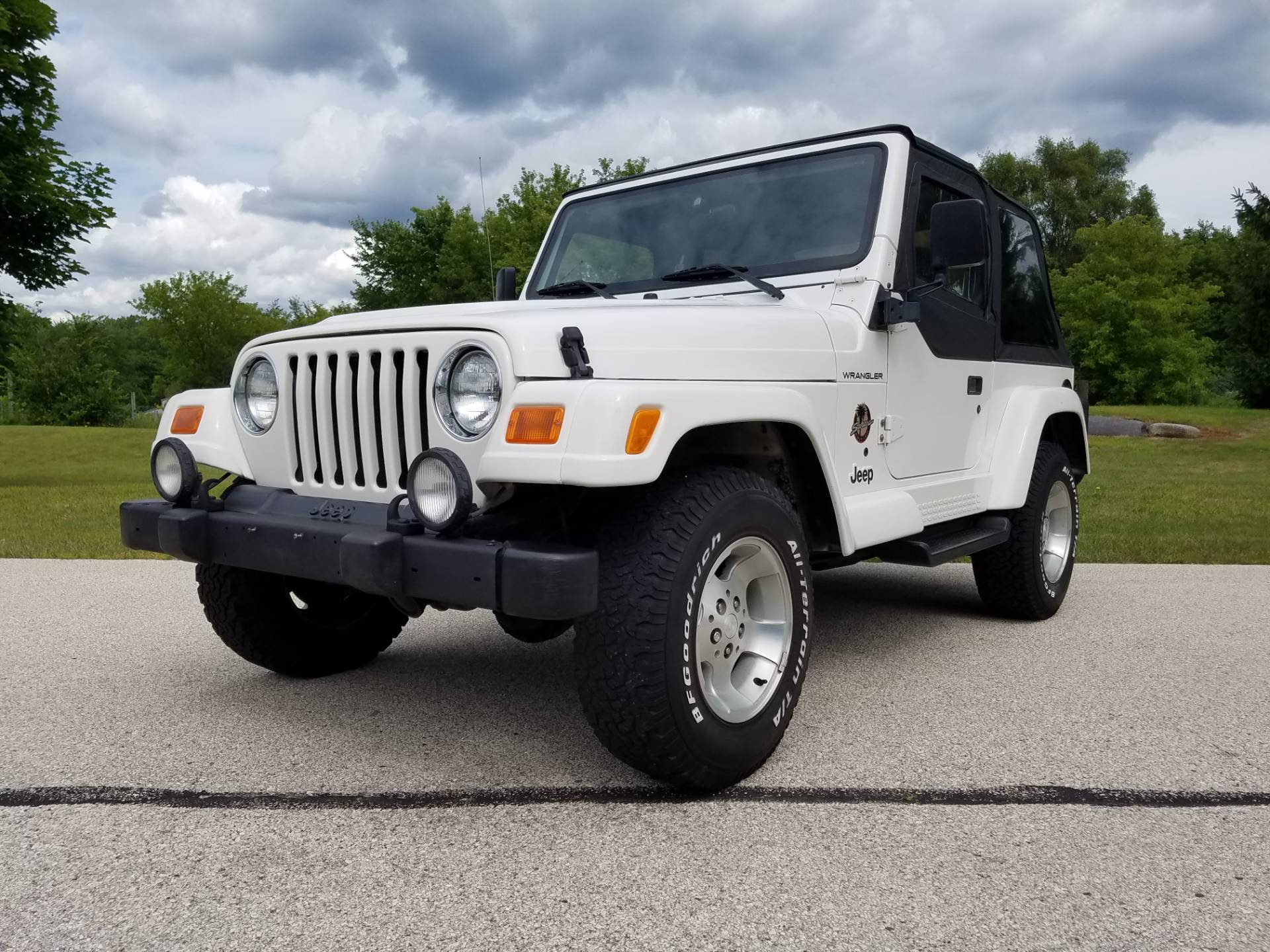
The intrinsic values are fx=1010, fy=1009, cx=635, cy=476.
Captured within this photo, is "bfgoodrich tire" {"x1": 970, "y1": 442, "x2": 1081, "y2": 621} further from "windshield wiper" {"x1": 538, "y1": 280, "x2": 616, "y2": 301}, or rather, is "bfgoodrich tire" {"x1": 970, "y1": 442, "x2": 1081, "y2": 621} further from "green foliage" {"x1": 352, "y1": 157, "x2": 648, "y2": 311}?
"green foliage" {"x1": 352, "y1": 157, "x2": 648, "y2": 311}

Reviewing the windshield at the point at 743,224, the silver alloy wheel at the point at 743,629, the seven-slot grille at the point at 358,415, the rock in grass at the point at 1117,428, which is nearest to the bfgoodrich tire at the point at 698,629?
the silver alloy wheel at the point at 743,629

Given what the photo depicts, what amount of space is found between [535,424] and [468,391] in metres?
0.34

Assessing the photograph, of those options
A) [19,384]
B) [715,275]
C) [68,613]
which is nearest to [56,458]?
[68,613]

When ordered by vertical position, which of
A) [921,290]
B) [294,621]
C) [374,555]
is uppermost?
[921,290]

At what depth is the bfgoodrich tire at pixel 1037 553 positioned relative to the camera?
5125 mm

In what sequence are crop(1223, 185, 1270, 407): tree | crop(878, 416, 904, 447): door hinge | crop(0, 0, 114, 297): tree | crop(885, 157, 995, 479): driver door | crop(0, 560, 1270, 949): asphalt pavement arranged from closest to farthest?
crop(0, 560, 1270, 949): asphalt pavement, crop(878, 416, 904, 447): door hinge, crop(885, 157, 995, 479): driver door, crop(0, 0, 114, 297): tree, crop(1223, 185, 1270, 407): tree

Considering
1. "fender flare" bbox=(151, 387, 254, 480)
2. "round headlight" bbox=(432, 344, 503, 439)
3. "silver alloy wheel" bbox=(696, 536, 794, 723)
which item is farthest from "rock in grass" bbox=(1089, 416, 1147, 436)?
"round headlight" bbox=(432, 344, 503, 439)

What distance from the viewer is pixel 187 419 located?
359cm

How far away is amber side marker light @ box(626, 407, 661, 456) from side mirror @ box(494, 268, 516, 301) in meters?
2.72

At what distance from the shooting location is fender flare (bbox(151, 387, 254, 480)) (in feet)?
11.2

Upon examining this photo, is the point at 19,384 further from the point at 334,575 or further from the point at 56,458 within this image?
the point at 334,575

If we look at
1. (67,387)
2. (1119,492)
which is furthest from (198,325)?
(1119,492)

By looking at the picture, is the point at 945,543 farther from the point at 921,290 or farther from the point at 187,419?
the point at 187,419

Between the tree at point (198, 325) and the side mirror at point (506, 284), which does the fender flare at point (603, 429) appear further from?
the tree at point (198, 325)
